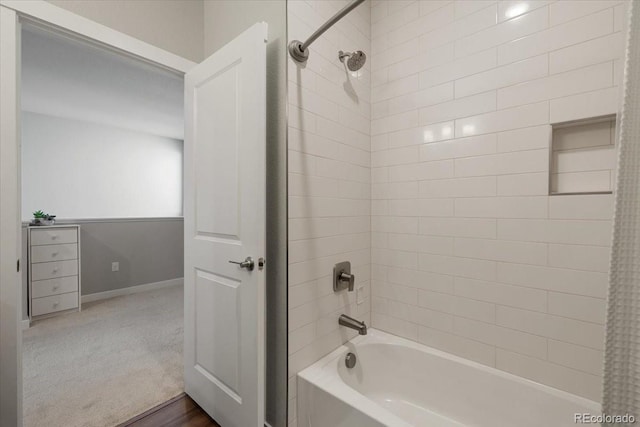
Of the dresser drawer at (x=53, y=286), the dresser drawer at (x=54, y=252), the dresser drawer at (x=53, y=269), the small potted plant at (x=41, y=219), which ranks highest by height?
the small potted plant at (x=41, y=219)

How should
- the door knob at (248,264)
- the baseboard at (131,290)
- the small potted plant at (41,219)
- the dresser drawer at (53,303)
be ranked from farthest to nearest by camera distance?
the baseboard at (131,290)
the small potted plant at (41,219)
the dresser drawer at (53,303)
the door knob at (248,264)

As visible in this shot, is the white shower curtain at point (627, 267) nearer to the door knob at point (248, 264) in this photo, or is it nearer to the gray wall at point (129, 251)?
the door knob at point (248, 264)

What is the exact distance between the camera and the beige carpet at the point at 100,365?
1.61 meters

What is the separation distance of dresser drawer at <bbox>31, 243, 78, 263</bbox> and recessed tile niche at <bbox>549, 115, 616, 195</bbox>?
4.39 meters

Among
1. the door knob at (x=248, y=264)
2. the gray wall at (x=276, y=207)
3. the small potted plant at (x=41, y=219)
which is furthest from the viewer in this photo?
the small potted plant at (x=41, y=219)

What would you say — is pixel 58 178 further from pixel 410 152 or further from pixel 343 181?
pixel 410 152

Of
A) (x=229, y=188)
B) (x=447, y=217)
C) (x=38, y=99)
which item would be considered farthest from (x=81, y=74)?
(x=447, y=217)

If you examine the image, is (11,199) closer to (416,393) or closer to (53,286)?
(416,393)

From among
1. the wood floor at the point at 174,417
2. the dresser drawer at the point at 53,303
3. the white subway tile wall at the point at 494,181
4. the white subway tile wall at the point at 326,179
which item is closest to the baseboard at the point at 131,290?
the dresser drawer at the point at 53,303

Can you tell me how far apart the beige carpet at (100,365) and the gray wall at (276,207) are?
0.85 m

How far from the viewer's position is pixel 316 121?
1.48 metres

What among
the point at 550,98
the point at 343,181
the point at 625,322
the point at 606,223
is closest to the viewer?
the point at 625,322

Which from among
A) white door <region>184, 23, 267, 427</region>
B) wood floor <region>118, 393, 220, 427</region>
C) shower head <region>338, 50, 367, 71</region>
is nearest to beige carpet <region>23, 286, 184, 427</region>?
wood floor <region>118, 393, 220, 427</region>

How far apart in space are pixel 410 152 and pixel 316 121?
24.8 inches
